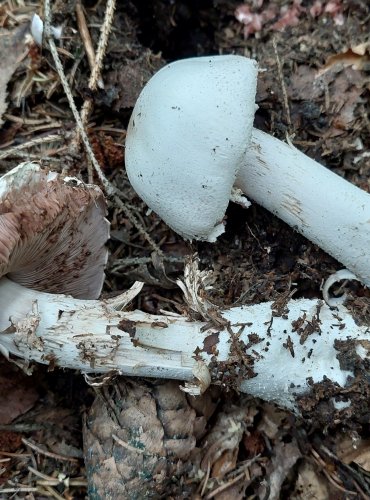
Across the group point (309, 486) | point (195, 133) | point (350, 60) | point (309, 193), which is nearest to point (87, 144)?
point (195, 133)

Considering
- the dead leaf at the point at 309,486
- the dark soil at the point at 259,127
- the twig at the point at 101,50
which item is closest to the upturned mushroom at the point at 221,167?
the dark soil at the point at 259,127

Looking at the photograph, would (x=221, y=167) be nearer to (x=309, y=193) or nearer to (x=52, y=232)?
(x=309, y=193)

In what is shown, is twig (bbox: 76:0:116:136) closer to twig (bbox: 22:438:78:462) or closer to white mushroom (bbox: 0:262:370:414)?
white mushroom (bbox: 0:262:370:414)

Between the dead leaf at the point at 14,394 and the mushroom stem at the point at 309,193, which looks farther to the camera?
the dead leaf at the point at 14,394

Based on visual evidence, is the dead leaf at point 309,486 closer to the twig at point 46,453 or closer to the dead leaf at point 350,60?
the twig at point 46,453

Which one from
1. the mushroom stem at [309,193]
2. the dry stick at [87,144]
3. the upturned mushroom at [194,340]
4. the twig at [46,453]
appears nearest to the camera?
the upturned mushroom at [194,340]

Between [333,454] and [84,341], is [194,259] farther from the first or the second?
[333,454]

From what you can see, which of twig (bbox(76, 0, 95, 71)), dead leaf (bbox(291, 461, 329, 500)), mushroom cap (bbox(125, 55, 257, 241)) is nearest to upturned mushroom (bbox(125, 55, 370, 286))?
mushroom cap (bbox(125, 55, 257, 241))

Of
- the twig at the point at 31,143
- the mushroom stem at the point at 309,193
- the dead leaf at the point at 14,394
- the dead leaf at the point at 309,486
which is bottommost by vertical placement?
the dead leaf at the point at 14,394
